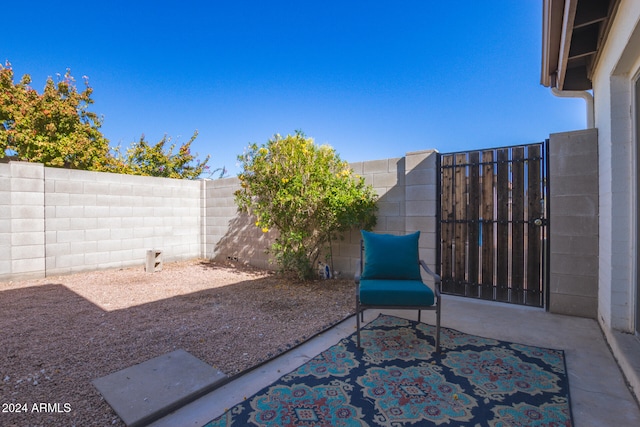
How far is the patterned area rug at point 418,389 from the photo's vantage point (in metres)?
1.56

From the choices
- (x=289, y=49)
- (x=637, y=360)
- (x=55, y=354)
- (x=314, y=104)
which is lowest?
(x=55, y=354)

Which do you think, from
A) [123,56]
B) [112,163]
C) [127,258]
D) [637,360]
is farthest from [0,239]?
[637,360]

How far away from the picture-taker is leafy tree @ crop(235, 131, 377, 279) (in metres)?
4.32

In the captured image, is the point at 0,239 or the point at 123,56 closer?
the point at 0,239

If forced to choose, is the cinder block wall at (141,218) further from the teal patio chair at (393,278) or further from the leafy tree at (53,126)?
the leafy tree at (53,126)

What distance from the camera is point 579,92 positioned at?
366 centimetres

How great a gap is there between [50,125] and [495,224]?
10369mm

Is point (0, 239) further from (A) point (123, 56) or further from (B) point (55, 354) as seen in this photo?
(A) point (123, 56)

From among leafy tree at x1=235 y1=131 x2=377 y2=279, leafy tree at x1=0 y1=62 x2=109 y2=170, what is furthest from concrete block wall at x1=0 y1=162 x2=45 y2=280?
leafy tree at x1=0 y1=62 x2=109 y2=170

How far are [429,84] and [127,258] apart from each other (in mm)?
7069

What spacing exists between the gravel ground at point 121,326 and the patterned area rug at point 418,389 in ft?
1.62

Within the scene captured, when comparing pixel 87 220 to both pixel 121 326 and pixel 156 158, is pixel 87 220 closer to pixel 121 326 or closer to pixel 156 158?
pixel 121 326

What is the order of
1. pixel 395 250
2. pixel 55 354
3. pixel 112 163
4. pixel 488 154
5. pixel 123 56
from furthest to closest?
pixel 112 163 < pixel 123 56 < pixel 488 154 < pixel 395 250 < pixel 55 354

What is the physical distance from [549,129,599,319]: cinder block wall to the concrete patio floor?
0.78ft
